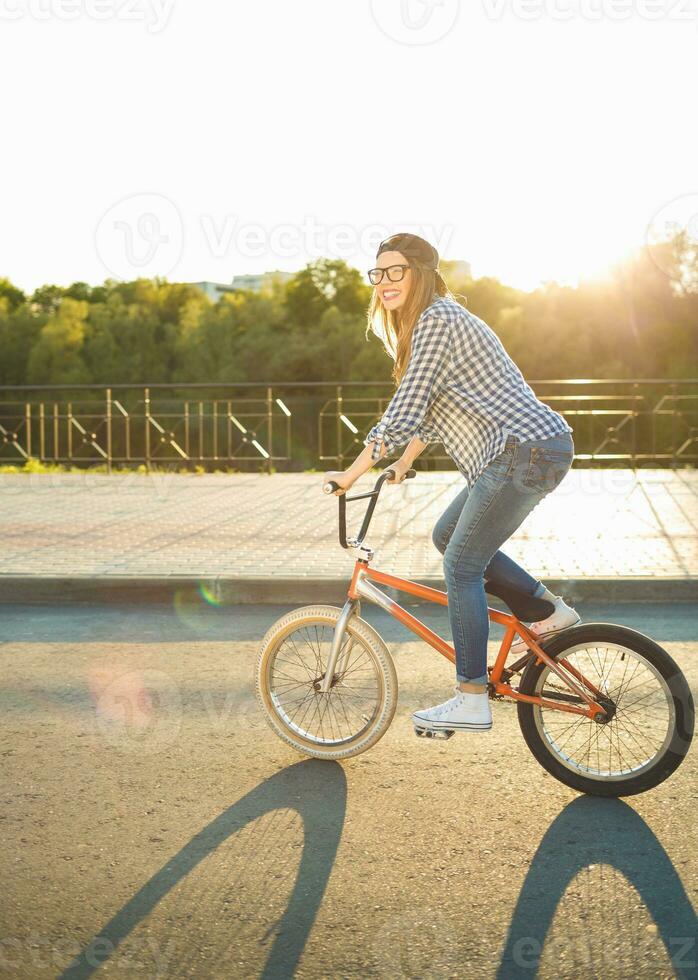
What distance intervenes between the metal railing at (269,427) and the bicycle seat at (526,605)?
1406 cm

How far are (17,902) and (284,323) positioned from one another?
203 feet

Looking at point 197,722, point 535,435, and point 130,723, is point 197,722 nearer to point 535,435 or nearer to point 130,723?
point 130,723

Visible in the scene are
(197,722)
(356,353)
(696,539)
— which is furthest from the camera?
(356,353)

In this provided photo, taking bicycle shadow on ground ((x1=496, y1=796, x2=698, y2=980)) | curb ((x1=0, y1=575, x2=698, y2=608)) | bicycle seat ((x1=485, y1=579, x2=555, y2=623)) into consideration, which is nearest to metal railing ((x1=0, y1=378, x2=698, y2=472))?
curb ((x1=0, y1=575, x2=698, y2=608))

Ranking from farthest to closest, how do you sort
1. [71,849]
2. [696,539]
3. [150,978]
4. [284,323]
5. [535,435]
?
[284,323] → [696,539] → [535,435] → [71,849] → [150,978]

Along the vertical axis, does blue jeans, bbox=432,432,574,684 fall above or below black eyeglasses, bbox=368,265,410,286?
below

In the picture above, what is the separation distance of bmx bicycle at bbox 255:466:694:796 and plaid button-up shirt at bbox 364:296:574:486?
26 centimetres

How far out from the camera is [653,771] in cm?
404

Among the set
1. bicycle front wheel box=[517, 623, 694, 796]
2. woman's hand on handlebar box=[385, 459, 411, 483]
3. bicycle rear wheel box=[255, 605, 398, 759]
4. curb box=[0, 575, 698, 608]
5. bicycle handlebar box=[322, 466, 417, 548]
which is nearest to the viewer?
bicycle front wheel box=[517, 623, 694, 796]

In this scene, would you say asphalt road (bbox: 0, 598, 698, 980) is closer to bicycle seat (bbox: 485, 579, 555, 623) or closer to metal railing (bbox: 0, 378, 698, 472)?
bicycle seat (bbox: 485, 579, 555, 623)

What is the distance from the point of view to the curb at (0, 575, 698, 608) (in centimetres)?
772

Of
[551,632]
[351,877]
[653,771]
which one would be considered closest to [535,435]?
[551,632]

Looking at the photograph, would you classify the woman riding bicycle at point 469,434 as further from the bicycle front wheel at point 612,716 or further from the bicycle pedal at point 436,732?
the bicycle front wheel at point 612,716

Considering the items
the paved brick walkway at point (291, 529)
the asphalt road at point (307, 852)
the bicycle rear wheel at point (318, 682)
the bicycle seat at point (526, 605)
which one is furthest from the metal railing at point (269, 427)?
the bicycle seat at point (526, 605)
